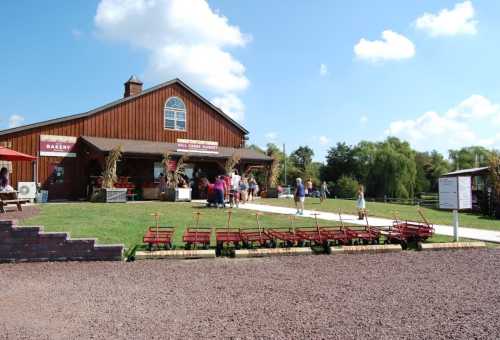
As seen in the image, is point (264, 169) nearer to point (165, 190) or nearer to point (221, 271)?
point (165, 190)

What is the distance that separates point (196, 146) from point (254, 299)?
2002 centimetres

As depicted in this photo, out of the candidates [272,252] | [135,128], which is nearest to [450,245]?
[272,252]

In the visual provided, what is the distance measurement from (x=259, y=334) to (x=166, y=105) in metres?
23.8

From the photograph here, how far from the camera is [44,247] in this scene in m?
8.73

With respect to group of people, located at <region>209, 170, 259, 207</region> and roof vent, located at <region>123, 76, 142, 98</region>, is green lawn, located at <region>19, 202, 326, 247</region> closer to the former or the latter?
group of people, located at <region>209, 170, 259, 207</region>

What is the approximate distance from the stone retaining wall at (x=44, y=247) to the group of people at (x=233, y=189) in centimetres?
857

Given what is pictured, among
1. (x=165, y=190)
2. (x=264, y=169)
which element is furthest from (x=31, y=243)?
(x=264, y=169)

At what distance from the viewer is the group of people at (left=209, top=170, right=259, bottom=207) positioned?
17.3 meters

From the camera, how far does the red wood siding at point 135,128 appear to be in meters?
21.9

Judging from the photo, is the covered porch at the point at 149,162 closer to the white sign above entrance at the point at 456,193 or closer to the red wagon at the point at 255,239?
the red wagon at the point at 255,239

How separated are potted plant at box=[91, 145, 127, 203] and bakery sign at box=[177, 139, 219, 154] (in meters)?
4.30

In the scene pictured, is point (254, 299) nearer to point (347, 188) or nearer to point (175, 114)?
point (175, 114)

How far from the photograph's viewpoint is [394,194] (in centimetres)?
5834

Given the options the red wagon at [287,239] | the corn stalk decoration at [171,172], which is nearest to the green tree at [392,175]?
the corn stalk decoration at [171,172]
